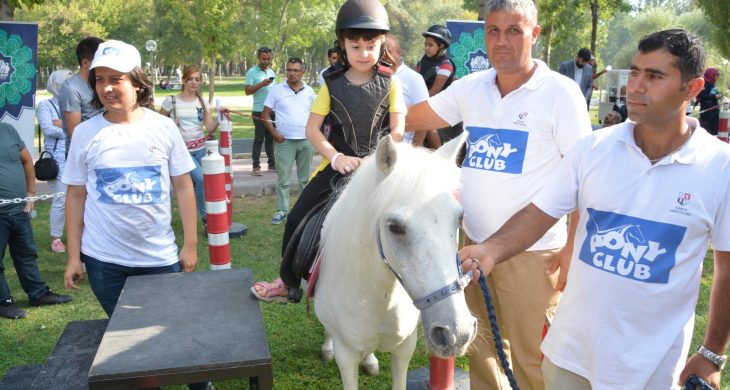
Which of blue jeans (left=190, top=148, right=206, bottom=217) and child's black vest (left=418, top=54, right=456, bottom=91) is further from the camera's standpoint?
child's black vest (left=418, top=54, right=456, bottom=91)

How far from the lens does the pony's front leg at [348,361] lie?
117 inches

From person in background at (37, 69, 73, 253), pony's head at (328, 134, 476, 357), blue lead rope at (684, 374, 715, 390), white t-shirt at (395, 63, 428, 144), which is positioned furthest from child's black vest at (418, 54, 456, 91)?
blue lead rope at (684, 374, 715, 390)

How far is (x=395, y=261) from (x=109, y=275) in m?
1.92

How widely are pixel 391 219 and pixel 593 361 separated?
0.91 m

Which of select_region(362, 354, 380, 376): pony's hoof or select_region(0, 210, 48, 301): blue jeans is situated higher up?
select_region(0, 210, 48, 301): blue jeans

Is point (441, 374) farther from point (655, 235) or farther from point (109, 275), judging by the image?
point (109, 275)

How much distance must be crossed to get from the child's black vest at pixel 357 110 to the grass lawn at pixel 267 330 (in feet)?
5.78

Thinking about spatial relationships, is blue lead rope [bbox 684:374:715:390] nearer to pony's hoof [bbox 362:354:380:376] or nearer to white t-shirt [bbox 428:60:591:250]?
white t-shirt [bbox 428:60:591:250]

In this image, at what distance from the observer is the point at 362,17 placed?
121 inches

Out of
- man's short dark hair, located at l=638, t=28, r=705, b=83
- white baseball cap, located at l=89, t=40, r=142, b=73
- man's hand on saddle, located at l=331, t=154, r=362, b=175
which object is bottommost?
man's hand on saddle, located at l=331, t=154, r=362, b=175

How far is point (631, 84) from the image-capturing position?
2004 mm

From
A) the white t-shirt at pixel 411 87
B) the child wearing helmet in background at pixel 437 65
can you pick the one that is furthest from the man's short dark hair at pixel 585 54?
the white t-shirt at pixel 411 87

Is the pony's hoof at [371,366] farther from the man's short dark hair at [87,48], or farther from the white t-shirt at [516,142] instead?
the man's short dark hair at [87,48]

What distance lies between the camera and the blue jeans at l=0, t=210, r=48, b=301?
483cm
